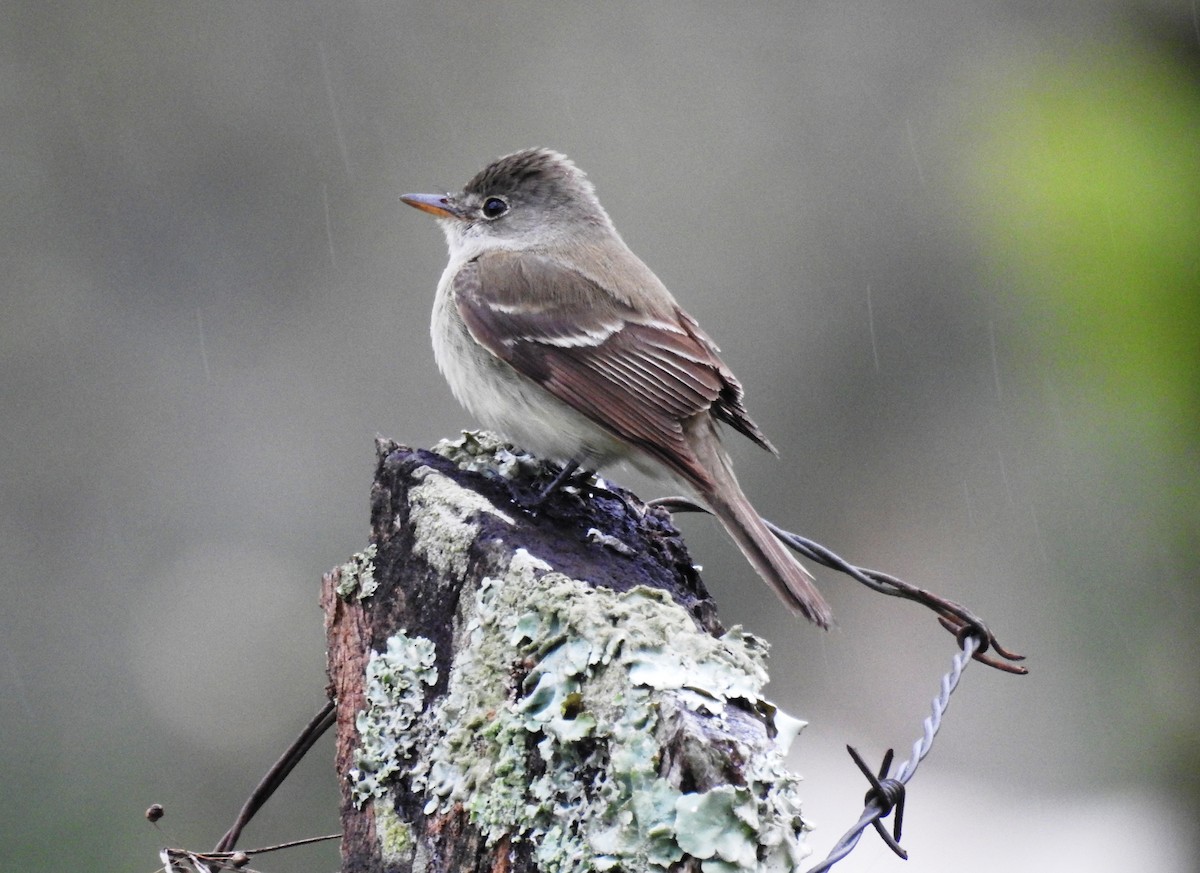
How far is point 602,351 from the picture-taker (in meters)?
4.05

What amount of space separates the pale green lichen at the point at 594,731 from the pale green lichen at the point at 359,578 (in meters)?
0.29

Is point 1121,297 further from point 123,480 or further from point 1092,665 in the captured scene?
point 123,480

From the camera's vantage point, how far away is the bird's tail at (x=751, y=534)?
323 cm

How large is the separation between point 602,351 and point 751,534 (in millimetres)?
865

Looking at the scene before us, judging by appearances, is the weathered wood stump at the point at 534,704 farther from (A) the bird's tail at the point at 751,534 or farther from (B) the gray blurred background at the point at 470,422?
(B) the gray blurred background at the point at 470,422

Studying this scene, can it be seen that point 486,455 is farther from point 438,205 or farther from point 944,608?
point 438,205

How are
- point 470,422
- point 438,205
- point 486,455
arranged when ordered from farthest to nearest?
1. point 470,422
2. point 438,205
3. point 486,455

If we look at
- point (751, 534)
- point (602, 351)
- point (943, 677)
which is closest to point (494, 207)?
point (602, 351)

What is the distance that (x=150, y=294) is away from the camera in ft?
25.2

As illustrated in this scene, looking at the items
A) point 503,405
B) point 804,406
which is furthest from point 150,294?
point 503,405

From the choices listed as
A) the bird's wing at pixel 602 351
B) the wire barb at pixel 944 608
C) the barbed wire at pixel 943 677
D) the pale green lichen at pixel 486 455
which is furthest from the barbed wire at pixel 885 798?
the bird's wing at pixel 602 351

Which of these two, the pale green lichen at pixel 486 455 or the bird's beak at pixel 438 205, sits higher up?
the bird's beak at pixel 438 205

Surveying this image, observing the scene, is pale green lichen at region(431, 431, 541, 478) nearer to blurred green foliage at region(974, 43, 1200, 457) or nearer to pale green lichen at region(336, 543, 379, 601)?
pale green lichen at region(336, 543, 379, 601)

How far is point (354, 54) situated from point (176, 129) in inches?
46.7
